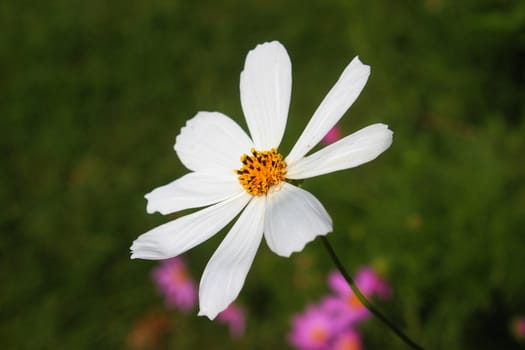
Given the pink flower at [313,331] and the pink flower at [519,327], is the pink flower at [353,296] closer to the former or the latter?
the pink flower at [313,331]

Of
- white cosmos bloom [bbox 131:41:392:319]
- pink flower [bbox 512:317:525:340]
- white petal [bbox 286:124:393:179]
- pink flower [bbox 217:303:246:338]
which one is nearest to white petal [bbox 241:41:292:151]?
white cosmos bloom [bbox 131:41:392:319]

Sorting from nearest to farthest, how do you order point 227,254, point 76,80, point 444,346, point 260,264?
point 227,254 → point 444,346 → point 260,264 → point 76,80

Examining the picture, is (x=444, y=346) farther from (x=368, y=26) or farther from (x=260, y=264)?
(x=368, y=26)

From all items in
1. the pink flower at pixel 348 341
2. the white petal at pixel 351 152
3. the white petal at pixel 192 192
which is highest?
the white petal at pixel 192 192

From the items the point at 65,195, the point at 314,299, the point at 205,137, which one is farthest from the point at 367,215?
the point at 65,195

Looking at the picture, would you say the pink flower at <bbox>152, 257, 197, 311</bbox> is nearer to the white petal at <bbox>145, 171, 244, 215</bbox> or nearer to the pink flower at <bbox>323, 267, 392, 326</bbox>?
the pink flower at <bbox>323, 267, 392, 326</bbox>

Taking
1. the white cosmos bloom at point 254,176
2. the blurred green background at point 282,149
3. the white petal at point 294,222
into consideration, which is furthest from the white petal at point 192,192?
the blurred green background at point 282,149

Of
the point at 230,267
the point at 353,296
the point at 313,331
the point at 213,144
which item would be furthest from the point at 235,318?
the point at 230,267
